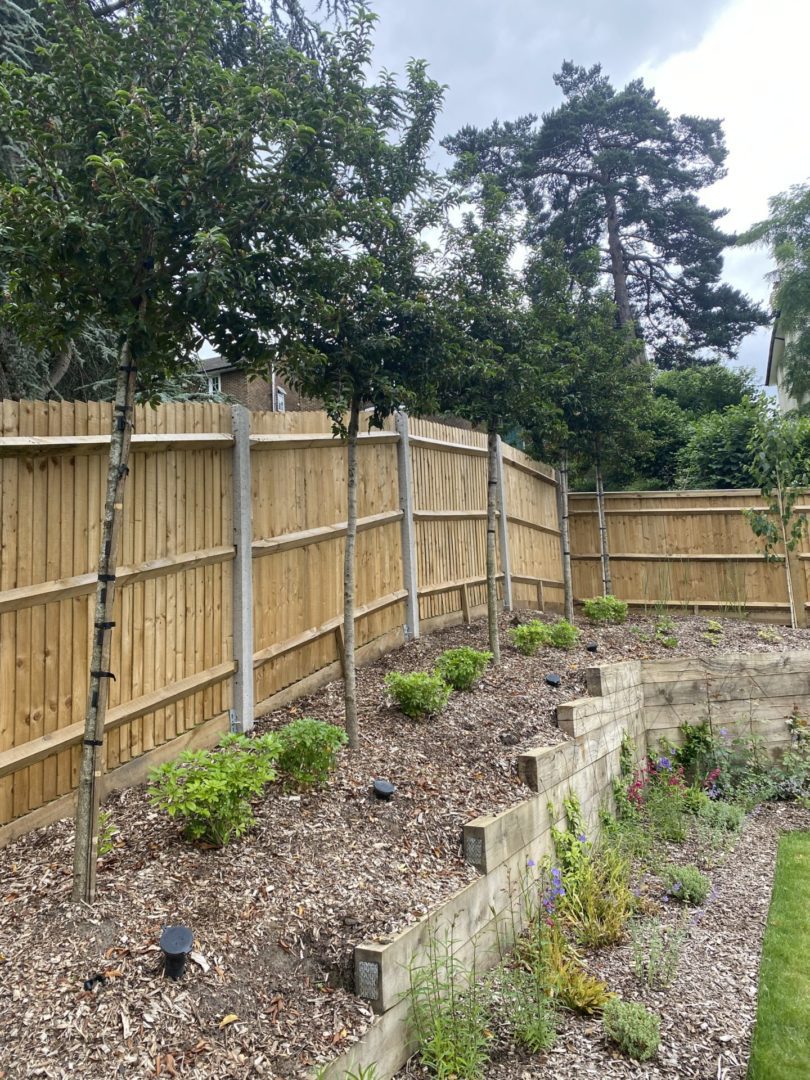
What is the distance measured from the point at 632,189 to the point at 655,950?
18.6m

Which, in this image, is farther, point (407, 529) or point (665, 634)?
point (665, 634)

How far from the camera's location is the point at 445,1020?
7.61 feet

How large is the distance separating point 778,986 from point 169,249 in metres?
4.29

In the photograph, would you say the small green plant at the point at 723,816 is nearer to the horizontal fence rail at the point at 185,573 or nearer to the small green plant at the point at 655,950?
the small green plant at the point at 655,950

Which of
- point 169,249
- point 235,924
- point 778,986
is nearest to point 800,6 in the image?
point 169,249

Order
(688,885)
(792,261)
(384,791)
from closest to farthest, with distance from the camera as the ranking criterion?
(384,791) < (688,885) < (792,261)

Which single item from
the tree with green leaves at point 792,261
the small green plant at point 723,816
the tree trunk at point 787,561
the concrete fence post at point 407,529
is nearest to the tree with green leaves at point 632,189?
the tree with green leaves at point 792,261

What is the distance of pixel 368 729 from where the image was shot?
404 cm

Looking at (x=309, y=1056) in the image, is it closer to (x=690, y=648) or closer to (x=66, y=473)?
(x=66, y=473)

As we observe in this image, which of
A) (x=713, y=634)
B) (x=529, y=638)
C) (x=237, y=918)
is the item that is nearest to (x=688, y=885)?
(x=529, y=638)

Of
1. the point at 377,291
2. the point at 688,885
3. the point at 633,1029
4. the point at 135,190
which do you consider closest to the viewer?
the point at 135,190

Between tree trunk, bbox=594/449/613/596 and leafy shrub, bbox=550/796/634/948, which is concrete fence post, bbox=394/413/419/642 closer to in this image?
leafy shrub, bbox=550/796/634/948

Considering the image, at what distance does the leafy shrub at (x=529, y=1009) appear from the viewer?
2477 millimetres

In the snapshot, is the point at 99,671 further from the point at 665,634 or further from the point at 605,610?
the point at 605,610
